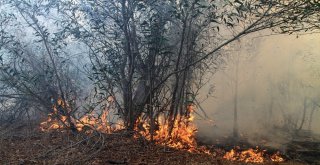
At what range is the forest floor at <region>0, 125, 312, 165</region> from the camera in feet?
26.4

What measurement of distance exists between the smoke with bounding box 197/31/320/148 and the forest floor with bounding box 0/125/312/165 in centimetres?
1464

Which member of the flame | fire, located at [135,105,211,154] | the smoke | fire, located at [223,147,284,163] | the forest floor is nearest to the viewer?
the forest floor

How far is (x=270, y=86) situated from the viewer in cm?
2809

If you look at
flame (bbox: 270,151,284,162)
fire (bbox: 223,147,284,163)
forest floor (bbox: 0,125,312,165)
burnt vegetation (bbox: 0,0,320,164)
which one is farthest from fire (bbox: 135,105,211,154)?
flame (bbox: 270,151,284,162)

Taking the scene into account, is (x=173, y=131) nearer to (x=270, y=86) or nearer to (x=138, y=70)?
(x=138, y=70)

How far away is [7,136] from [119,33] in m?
4.44

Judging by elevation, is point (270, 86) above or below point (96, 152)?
above

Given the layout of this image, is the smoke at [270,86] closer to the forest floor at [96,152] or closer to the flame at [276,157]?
the flame at [276,157]

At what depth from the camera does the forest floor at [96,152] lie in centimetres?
805

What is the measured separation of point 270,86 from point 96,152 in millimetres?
22134

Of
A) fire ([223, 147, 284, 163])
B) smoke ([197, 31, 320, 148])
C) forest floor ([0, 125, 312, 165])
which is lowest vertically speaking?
fire ([223, 147, 284, 163])

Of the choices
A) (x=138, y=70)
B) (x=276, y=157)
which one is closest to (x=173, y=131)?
(x=138, y=70)

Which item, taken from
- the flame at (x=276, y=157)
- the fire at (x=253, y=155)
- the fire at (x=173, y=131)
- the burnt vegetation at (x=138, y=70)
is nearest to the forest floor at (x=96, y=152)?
the burnt vegetation at (x=138, y=70)

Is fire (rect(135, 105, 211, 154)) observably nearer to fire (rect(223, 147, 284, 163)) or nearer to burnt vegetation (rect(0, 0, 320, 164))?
burnt vegetation (rect(0, 0, 320, 164))
